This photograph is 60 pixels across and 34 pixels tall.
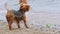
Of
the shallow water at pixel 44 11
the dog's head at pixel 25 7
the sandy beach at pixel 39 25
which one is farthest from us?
the shallow water at pixel 44 11

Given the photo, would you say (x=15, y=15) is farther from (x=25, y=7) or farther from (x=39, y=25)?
(x=39, y=25)

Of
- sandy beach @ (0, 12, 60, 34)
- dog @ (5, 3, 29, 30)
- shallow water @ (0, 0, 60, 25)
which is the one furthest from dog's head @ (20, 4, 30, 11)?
shallow water @ (0, 0, 60, 25)

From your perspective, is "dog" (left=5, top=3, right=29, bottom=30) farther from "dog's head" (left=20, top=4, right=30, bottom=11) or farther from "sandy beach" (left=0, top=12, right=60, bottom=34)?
"sandy beach" (left=0, top=12, right=60, bottom=34)

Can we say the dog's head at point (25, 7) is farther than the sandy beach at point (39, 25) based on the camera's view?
Yes

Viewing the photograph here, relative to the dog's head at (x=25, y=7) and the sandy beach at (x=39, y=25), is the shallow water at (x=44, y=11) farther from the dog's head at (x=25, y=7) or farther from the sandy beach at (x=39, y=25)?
the dog's head at (x=25, y=7)

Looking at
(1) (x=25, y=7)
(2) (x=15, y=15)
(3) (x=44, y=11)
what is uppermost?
(1) (x=25, y=7)

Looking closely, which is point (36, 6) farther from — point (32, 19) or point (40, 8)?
point (32, 19)

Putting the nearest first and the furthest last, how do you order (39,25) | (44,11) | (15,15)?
(15,15) → (39,25) → (44,11)

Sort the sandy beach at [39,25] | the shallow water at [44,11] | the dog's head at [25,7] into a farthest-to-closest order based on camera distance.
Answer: the shallow water at [44,11], the dog's head at [25,7], the sandy beach at [39,25]

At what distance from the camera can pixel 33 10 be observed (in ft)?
46.8

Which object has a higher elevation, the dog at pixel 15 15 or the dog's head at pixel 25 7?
the dog's head at pixel 25 7

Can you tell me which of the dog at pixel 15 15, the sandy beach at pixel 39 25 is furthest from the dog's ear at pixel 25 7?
the sandy beach at pixel 39 25

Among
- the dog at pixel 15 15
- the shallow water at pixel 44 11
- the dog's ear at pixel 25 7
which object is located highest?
the dog's ear at pixel 25 7

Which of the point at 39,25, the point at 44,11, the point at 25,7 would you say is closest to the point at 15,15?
the point at 25,7
